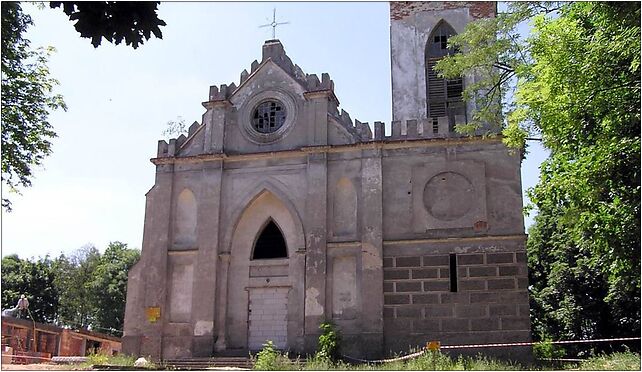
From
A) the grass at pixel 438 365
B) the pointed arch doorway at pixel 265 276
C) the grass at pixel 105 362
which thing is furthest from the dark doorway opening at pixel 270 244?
the grass at pixel 105 362

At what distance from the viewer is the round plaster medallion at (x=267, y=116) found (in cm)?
2586

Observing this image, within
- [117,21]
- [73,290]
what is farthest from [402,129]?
[73,290]

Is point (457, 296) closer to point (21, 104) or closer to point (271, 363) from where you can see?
point (271, 363)

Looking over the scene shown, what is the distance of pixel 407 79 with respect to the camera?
1075 inches

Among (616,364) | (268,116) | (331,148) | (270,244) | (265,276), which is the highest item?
(268,116)

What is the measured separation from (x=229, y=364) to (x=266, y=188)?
6360 millimetres

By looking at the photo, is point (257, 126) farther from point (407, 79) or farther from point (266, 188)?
point (407, 79)

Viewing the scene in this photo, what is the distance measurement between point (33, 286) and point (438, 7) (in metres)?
38.6

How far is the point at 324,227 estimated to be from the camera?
2406 cm

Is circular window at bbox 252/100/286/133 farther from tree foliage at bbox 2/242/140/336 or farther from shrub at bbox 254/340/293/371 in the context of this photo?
tree foliage at bbox 2/242/140/336

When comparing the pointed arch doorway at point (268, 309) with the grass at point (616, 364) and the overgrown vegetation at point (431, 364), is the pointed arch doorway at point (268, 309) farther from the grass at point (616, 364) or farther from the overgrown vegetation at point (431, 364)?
the grass at point (616, 364)

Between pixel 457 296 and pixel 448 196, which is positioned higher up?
pixel 448 196

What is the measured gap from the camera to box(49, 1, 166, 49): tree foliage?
7.33 meters

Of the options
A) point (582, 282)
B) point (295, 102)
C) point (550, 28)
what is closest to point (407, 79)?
point (295, 102)
